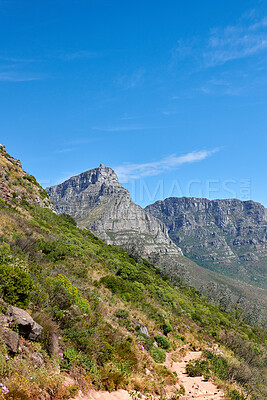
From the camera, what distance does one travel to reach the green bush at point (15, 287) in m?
7.09

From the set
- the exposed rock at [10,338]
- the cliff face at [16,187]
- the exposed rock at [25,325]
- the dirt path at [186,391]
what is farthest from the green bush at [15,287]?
the cliff face at [16,187]

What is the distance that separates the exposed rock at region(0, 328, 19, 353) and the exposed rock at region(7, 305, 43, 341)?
1.69ft

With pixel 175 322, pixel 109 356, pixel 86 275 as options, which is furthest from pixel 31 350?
pixel 175 322

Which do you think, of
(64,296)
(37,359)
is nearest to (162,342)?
(64,296)

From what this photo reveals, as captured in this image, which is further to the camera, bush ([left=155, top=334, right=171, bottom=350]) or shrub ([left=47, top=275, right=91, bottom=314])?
bush ([left=155, top=334, right=171, bottom=350])

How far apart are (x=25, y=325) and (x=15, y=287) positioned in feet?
4.41

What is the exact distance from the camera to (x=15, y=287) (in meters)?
7.25

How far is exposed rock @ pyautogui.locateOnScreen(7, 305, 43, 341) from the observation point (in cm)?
Result: 638

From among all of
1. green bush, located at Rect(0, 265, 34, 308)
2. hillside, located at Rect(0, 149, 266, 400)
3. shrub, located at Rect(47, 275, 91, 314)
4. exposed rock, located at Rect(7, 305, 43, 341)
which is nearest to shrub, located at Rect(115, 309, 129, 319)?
hillside, located at Rect(0, 149, 266, 400)

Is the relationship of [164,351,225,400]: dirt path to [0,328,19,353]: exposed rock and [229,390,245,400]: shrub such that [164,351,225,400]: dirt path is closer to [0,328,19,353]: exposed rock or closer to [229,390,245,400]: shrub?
[229,390,245,400]: shrub

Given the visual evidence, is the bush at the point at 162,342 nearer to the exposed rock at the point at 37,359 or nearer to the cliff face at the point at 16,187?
the exposed rock at the point at 37,359

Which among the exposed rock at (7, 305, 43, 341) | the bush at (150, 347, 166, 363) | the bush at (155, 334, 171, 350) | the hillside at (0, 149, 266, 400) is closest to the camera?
the hillside at (0, 149, 266, 400)

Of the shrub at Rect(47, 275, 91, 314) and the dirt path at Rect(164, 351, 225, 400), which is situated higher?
the shrub at Rect(47, 275, 91, 314)

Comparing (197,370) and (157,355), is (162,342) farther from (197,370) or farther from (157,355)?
(197,370)
